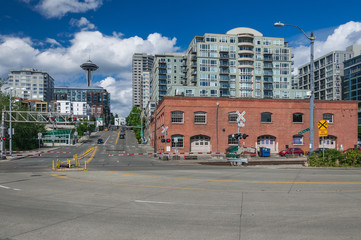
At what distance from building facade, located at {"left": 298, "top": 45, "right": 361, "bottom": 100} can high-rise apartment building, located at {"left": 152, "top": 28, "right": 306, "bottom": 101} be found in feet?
171

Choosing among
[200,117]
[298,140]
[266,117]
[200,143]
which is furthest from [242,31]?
[200,143]

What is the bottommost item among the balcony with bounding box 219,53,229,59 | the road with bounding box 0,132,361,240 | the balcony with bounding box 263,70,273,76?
the road with bounding box 0,132,361,240

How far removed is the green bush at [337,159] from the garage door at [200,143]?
2790cm

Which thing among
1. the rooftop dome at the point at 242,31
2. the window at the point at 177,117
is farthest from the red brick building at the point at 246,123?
the rooftop dome at the point at 242,31

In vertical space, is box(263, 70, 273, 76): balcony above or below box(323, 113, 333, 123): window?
above

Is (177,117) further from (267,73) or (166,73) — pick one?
(166,73)

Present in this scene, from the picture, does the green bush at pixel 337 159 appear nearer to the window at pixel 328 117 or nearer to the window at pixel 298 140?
the window at pixel 298 140

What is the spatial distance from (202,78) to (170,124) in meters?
48.4

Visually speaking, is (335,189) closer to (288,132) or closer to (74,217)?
(74,217)

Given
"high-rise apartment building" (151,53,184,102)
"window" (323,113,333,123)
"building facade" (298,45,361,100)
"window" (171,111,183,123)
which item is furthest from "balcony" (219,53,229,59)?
"building facade" (298,45,361,100)

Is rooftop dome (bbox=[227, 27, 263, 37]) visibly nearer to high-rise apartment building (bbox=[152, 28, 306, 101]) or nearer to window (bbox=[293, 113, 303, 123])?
high-rise apartment building (bbox=[152, 28, 306, 101])

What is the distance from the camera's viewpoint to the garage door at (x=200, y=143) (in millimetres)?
51312

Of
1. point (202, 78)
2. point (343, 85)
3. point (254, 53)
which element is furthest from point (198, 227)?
point (343, 85)

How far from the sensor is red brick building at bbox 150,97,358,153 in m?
50.9
